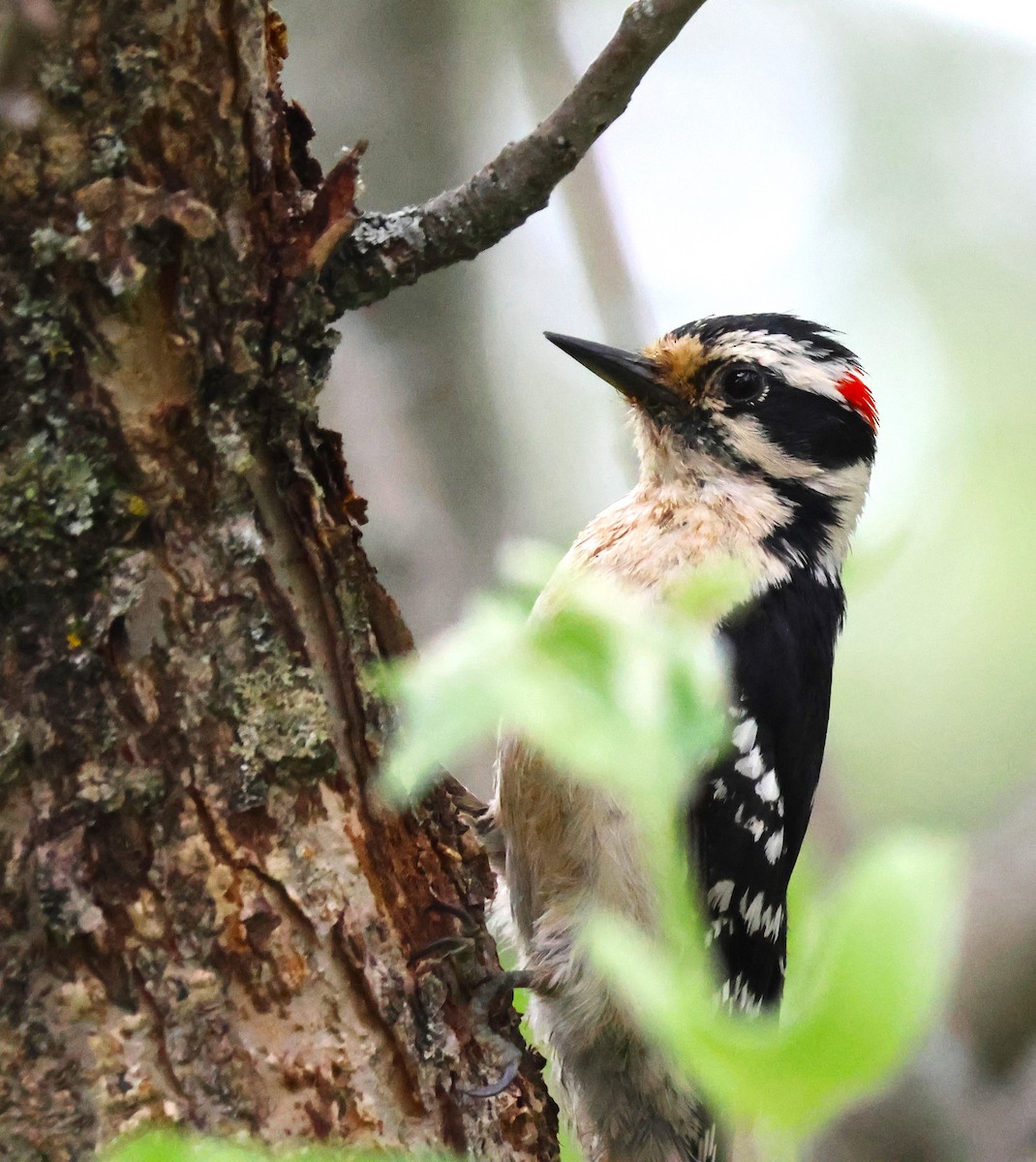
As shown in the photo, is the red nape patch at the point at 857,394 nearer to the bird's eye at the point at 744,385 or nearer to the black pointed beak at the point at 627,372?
the bird's eye at the point at 744,385

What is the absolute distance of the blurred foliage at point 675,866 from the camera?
0.56 m

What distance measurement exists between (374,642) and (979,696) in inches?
220

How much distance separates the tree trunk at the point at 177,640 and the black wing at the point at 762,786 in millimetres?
1003

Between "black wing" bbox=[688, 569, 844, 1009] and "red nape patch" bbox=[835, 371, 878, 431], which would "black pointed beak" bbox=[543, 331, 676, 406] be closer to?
"red nape patch" bbox=[835, 371, 878, 431]

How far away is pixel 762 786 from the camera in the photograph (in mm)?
2633

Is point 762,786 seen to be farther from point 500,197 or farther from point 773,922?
point 500,197

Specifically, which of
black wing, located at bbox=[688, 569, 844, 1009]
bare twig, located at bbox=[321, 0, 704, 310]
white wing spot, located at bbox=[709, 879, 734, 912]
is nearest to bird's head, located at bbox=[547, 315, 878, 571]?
black wing, located at bbox=[688, 569, 844, 1009]

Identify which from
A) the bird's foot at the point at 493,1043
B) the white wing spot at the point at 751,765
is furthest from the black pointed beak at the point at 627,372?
the bird's foot at the point at 493,1043

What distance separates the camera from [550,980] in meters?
2.46

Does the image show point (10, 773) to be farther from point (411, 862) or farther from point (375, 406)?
point (375, 406)

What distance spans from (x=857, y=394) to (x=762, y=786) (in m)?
1.07

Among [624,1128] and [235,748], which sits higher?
[235,748]

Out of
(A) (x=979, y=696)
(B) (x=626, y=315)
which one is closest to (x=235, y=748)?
(B) (x=626, y=315)

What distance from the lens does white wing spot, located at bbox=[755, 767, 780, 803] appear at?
8.62 feet
